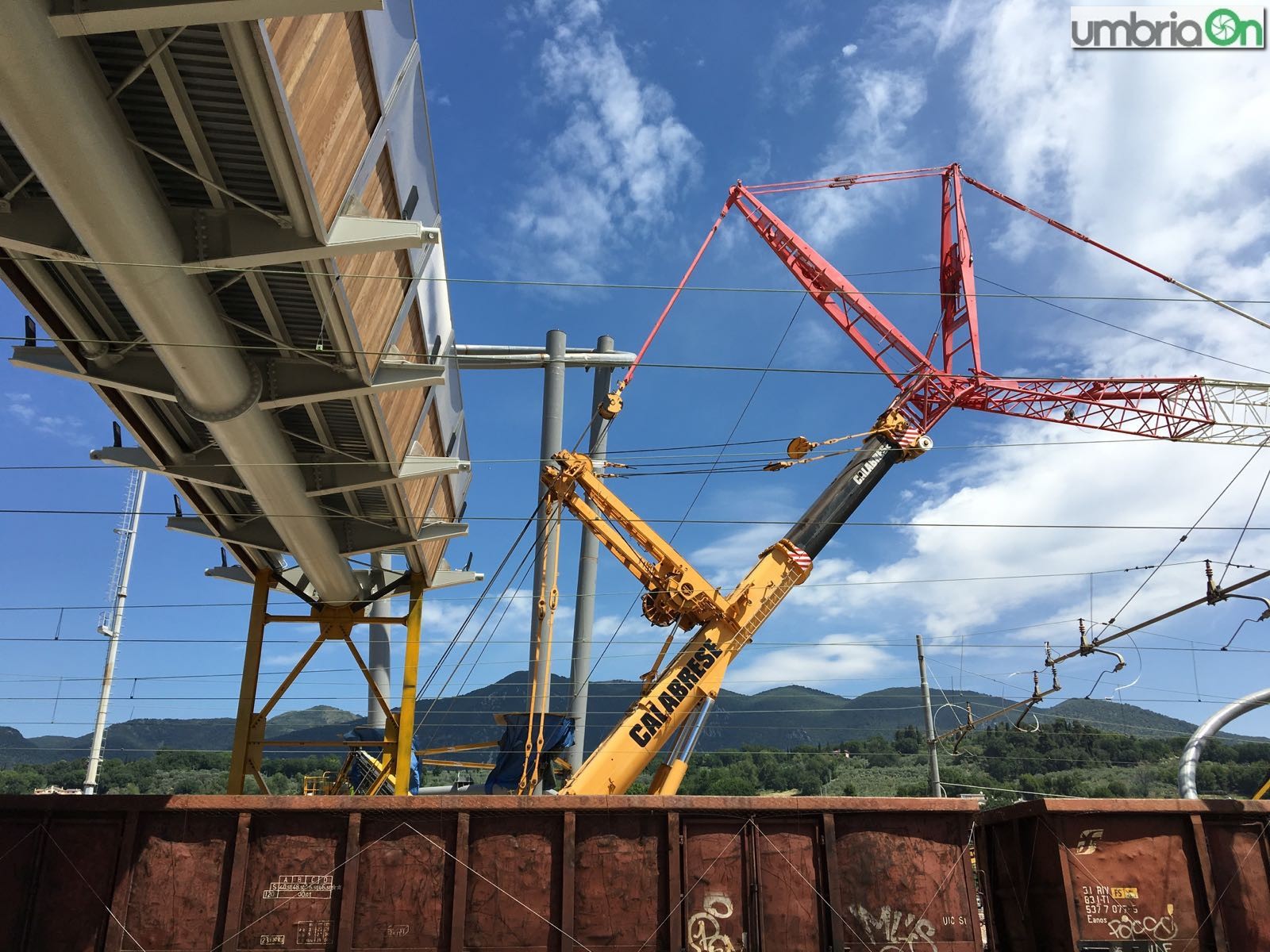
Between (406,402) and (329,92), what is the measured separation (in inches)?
229

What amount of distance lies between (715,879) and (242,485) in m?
10.00

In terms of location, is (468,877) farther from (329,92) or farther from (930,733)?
(930,733)

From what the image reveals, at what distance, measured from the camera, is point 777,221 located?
26.6 m

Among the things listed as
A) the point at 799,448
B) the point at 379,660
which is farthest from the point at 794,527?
the point at 379,660

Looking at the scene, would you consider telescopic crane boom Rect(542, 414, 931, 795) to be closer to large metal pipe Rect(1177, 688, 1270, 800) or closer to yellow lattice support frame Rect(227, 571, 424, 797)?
yellow lattice support frame Rect(227, 571, 424, 797)

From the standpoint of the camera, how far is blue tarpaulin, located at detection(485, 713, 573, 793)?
53.3 ft

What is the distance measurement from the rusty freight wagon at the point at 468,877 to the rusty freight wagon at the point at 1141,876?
0.89 meters

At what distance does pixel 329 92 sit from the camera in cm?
791

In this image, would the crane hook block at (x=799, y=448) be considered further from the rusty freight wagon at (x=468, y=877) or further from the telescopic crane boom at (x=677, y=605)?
the rusty freight wagon at (x=468, y=877)

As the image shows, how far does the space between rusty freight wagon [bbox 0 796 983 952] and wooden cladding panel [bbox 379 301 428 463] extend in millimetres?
5671

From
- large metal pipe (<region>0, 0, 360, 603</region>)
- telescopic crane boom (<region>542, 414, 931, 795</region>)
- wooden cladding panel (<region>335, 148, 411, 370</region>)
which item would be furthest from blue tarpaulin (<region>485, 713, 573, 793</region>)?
wooden cladding panel (<region>335, 148, 411, 370</region>)

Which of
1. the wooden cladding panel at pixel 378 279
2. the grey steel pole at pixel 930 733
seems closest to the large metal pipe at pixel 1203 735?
the grey steel pole at pixel 930 733

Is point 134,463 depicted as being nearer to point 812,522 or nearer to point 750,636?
point 750,636

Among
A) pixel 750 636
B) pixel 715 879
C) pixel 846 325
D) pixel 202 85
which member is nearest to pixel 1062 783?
pixel 846 325
